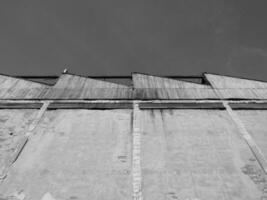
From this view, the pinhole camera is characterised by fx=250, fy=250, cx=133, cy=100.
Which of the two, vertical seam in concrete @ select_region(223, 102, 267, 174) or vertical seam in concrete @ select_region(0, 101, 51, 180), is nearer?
vertical seam in concrete @ select_region(0, 101, 51, 180)

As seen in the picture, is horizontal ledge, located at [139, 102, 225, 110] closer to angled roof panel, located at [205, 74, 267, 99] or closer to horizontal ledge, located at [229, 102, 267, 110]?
horizontal ledge, located at [229, 102, 267, 110]

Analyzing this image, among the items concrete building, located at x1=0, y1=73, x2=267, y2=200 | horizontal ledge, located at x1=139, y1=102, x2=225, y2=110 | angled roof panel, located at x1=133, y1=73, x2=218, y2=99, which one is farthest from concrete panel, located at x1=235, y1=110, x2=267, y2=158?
angled roof panel, located at x1=133, y1=73, x2=218, y2=99

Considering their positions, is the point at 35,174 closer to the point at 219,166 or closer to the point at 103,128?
the point at 103,128

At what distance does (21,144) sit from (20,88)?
12.6ft

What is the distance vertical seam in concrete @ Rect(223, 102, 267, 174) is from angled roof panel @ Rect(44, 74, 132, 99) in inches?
156

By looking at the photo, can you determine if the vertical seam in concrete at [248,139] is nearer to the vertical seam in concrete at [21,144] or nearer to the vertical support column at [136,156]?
the vertical support column at [136,156]

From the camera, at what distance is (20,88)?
36.2ft

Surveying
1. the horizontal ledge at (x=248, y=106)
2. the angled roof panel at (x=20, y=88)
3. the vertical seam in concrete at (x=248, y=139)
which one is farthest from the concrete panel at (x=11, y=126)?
the horizontal ledge at (x=248, y=106)

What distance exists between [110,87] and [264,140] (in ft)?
20.6

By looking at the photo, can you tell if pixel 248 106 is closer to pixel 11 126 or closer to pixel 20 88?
pixel 11 126

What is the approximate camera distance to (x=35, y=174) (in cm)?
700

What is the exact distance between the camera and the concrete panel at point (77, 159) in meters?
6.60

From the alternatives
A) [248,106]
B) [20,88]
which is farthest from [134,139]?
[20,88]

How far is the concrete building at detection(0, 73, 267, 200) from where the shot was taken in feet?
21.8
